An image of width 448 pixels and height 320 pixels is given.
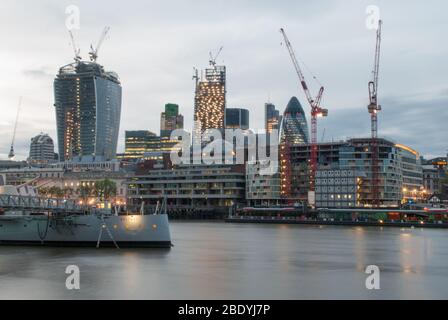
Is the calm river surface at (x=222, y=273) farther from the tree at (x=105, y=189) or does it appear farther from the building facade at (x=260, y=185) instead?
the building facade at (x=260, y=185)

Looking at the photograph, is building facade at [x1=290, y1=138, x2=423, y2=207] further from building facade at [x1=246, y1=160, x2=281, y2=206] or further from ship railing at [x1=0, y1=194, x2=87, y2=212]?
ship railing at [x1=0, y1=194, x2=87, y2=212]

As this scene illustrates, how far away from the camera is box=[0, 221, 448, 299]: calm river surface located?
34.1 meters

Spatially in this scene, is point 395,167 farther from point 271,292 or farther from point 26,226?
point 271,292

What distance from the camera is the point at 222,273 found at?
4191 cm

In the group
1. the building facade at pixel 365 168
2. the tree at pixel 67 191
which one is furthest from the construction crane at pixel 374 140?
the tree at pixel 67 191

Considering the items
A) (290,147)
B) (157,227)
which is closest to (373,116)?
(290,147)

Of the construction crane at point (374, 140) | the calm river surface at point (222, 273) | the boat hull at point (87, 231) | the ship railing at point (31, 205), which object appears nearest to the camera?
the calm river surface at point (222, 273)

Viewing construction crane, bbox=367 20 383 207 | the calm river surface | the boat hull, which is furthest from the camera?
construction crane, bbox=367 20 383 207

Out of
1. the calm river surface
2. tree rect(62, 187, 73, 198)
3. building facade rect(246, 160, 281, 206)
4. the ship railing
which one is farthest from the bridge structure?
tree rect(62, 187, 73, 198)

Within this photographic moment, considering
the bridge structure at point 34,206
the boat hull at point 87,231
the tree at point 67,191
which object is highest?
the tree at point 67,191

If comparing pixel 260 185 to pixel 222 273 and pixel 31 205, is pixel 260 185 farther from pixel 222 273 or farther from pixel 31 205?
pixel 222 273

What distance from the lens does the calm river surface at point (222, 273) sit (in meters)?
34.1

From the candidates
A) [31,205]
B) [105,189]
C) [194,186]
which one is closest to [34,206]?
[31,205]

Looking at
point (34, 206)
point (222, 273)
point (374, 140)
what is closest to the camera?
point (222, 273)
